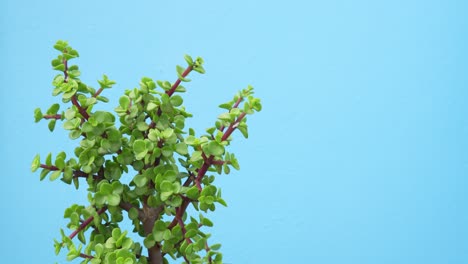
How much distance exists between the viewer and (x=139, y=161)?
2.96 ft

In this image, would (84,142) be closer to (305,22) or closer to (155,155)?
(155,155)

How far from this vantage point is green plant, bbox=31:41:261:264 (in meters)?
0.86

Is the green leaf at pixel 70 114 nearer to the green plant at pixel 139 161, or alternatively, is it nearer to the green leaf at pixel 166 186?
the green plant at pixel 139 161

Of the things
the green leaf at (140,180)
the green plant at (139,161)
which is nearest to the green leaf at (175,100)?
the green plant at (139,161)

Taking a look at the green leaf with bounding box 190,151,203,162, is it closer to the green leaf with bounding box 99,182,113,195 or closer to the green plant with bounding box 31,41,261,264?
the green plant with bounding box 31,41,261,264

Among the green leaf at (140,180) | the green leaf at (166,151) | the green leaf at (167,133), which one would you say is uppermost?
the green leaf at (167,133)

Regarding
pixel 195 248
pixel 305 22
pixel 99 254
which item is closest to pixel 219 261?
pixel 195 248

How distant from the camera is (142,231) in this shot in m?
0.97

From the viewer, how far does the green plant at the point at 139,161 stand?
2.81 ft

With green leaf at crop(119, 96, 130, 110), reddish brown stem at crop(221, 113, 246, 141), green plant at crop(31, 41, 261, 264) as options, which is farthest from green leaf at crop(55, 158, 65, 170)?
reddish brown stem at crop(221, 113, 246, 141)

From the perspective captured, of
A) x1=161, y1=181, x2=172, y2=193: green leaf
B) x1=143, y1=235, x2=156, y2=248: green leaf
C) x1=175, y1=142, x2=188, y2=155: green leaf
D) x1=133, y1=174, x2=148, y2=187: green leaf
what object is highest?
x1=175, y1=142, x2=188, y2=155: green leaf

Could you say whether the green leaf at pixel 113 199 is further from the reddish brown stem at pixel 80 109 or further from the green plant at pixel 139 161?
the reddish brown stem at pixel 80 109

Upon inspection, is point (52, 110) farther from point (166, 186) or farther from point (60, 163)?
point (166, 186)

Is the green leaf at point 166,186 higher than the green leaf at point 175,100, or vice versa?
the green leaf at point 175,100
